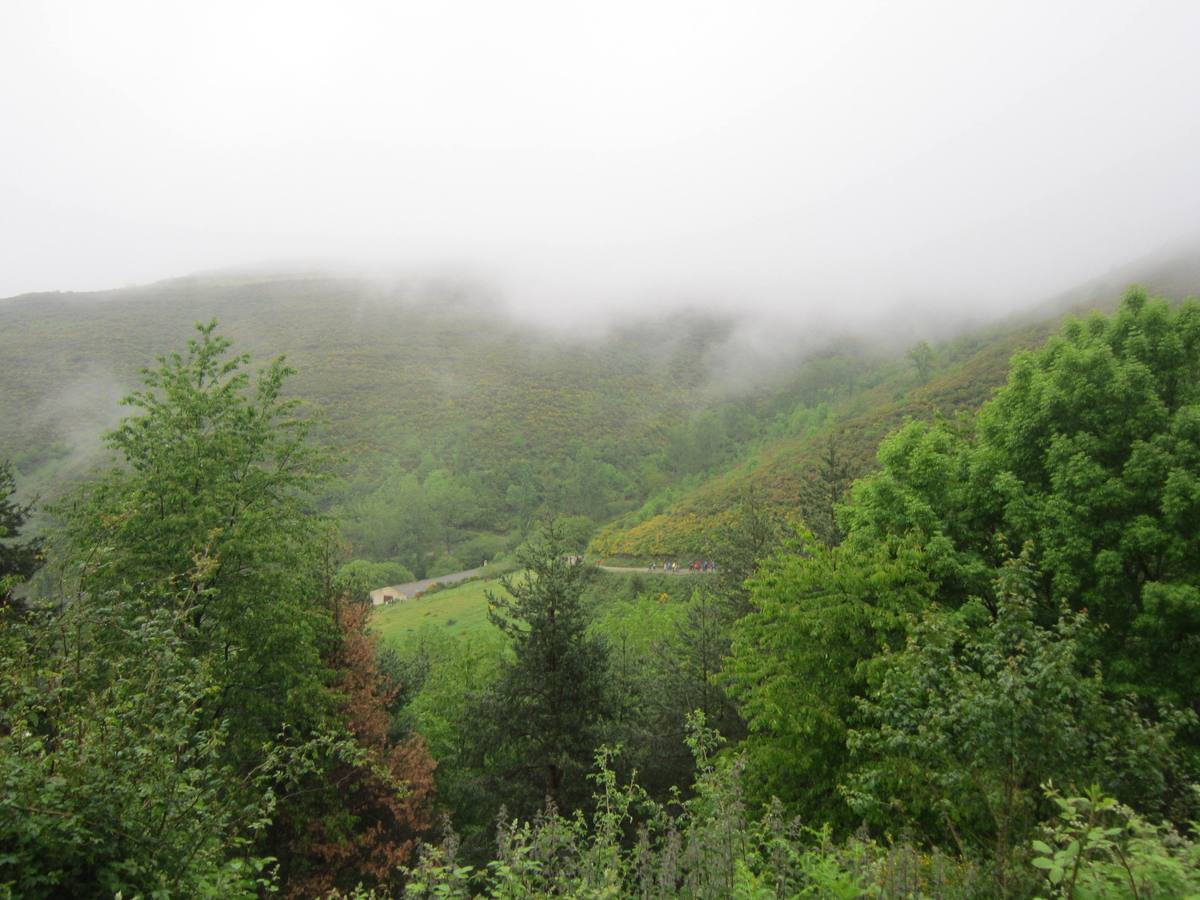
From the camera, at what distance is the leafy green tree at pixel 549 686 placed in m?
14.3

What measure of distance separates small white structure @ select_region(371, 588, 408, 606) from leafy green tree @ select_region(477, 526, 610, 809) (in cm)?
4374

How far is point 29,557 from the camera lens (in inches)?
517

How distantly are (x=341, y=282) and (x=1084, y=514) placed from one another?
202450 mm

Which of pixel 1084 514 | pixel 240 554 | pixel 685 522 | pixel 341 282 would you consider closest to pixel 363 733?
pixel 240 554

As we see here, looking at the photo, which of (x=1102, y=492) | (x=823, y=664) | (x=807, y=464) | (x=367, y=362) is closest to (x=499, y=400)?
(x=367, y=362)

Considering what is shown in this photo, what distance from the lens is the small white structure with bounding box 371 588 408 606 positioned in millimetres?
55978

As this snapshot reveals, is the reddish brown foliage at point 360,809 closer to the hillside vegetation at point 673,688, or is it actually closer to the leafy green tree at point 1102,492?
the hillside vegetation at point 673,688

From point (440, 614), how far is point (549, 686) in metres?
35.0

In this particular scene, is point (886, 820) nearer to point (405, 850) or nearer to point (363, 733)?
point (405, 850)

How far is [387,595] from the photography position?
57.8 m

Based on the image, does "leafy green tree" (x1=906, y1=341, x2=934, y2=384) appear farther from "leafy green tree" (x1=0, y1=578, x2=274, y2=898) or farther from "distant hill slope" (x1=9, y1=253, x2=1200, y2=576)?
"leafy green tree" (x1=0, y1=578, x2=274, y2=898)

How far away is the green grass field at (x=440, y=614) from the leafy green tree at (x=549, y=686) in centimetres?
2368

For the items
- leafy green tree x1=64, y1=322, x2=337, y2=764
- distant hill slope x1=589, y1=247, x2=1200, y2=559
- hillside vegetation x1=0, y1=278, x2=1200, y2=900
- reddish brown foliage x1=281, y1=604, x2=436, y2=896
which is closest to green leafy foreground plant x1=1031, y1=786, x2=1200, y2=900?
hillside vegetation x1=0, y1=278, x2=1200, y2=900

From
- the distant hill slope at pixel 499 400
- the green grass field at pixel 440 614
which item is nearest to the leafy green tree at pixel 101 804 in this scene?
the green grass field at pixel 440 614
